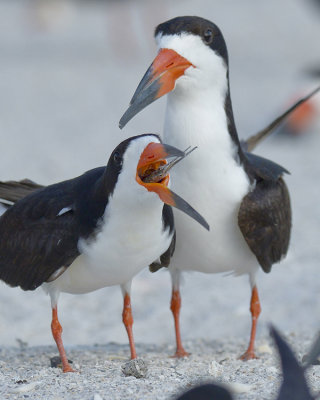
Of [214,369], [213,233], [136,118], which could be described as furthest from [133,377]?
[136,118]

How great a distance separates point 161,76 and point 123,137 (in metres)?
5.93

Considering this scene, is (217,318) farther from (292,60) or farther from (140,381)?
(292,60)

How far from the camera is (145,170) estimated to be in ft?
11.4

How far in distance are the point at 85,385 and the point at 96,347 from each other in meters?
1.06

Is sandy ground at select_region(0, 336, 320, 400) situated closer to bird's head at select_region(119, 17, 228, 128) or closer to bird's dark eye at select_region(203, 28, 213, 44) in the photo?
bird's head at select_region(119, 17, 228, 128)

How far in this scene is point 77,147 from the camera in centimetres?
934

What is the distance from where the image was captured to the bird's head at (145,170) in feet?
11.0

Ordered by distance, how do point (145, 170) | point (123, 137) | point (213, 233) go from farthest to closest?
point (123, 137), point (213, 233), point (145, 170)

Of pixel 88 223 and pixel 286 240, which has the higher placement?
pixel 88 223

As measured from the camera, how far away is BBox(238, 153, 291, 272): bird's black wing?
13.4ft

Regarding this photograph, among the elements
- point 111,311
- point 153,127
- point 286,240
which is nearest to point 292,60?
point 153,127

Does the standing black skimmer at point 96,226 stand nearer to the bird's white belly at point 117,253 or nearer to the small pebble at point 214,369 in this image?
the bird's white belly at point 117,253

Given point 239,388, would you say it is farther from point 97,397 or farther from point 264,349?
point 264,349

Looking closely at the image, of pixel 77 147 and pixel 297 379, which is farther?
pixel 77 147
